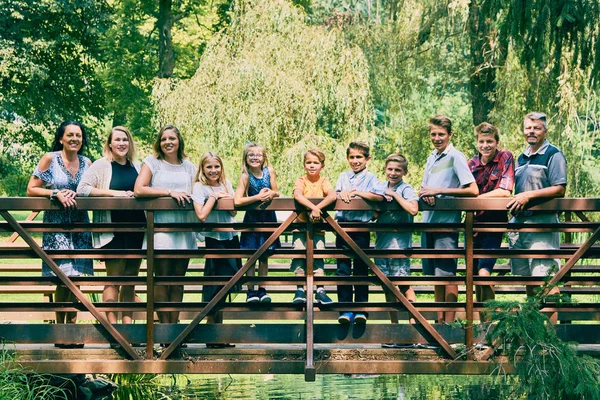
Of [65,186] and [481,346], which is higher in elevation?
[65,186]

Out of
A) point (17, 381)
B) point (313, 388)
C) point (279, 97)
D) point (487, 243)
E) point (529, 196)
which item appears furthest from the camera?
point (279, 97)

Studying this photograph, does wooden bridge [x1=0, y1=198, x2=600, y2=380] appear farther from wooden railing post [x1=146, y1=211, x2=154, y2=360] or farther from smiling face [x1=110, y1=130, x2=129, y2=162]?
smiling face [x1=110, y1=130, x2=129, y2=162]

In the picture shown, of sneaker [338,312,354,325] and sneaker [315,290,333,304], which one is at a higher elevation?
sneaker [315,290,333,304]

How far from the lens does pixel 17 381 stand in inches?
295

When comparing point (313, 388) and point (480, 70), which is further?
point (480, 70)

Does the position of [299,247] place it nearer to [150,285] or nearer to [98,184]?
[150,285]

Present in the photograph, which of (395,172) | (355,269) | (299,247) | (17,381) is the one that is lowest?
(17,381)

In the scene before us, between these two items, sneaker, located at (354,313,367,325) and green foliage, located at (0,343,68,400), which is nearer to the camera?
green foliage, located at (0,343,68,400)

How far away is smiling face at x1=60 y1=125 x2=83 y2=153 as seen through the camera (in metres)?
7.66

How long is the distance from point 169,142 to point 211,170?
1.23 ft

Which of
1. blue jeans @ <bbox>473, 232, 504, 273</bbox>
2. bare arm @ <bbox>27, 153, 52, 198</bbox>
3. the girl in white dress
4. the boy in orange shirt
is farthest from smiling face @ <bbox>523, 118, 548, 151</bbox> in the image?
bare arm @ <bbox>27, 153, 52, 198</bbox>

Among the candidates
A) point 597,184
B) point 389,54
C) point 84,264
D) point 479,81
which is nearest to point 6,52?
point 389,54

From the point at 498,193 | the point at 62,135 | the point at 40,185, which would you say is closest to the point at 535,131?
the point at 498,193

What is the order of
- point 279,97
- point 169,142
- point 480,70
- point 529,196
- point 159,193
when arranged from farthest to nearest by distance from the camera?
point 279,97 → point 480,70 → point 169,142 → point 159,193 → point 529,196
